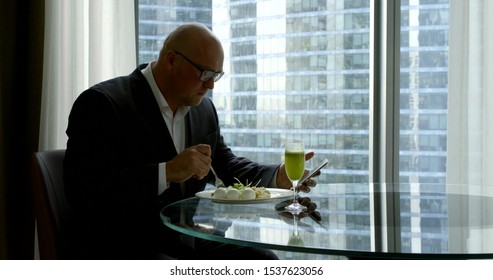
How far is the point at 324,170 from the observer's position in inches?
141

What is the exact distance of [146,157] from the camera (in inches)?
83.4

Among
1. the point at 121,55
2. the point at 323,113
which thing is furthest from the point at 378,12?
the point at 121,55

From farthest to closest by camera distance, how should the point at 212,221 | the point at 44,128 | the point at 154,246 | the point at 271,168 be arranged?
the point at 44,128 < the point at 271,168 < the point at 154,246 < the point at 212,221

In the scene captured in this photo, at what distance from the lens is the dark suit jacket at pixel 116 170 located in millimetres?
1926

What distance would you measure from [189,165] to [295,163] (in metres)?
0.31

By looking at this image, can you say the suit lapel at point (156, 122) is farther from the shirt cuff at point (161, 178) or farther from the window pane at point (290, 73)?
the window pane at point (290, 73)

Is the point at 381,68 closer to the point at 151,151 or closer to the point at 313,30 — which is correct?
the point at 313,30

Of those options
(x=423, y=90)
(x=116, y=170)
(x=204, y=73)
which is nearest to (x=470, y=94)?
(x=423, y=90)

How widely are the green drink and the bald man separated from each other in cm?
25

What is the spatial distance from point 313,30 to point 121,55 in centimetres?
105

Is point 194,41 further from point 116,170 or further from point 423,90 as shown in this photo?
point 423,90

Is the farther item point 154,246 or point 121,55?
point 121,55

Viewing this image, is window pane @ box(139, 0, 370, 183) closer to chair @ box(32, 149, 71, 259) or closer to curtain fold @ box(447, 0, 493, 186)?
curtain fold @ box(447, 0, 493, 186)

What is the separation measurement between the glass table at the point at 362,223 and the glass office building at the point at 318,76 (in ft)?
3.93
